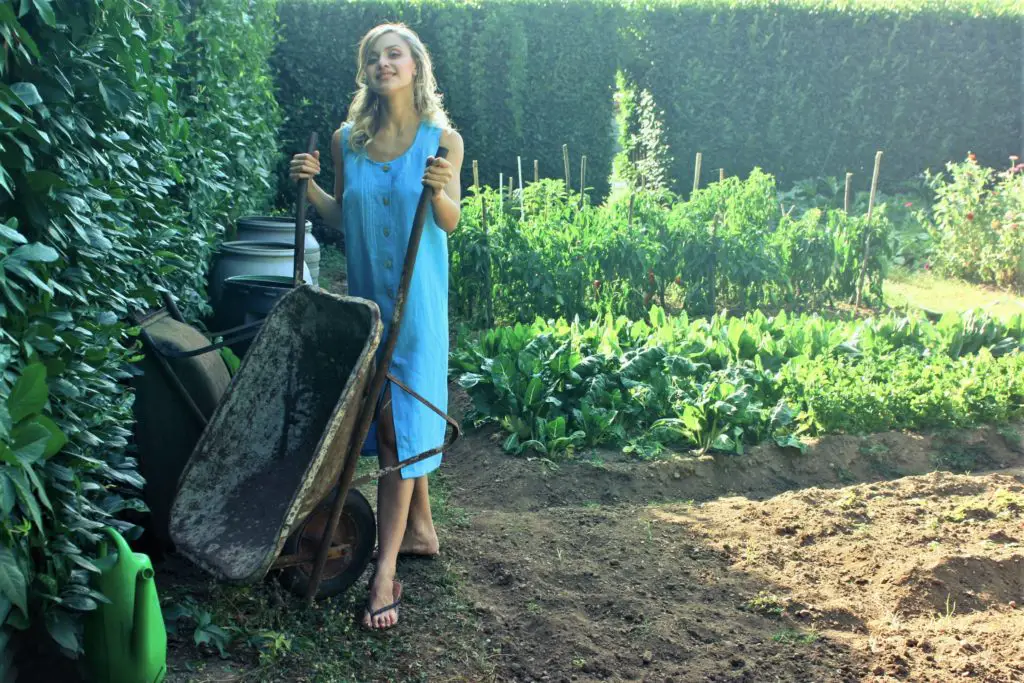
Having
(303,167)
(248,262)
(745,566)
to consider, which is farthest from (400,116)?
(248,262)

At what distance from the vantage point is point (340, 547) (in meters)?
3.00

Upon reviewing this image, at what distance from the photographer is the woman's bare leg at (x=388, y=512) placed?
117 inches

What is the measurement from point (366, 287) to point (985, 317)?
4589mm

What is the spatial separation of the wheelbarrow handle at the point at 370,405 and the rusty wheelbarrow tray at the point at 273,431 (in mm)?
26

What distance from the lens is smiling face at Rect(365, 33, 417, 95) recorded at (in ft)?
9.82

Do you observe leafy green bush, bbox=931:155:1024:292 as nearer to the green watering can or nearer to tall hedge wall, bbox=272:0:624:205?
tall hedge wall, bbox=272:0:624:205

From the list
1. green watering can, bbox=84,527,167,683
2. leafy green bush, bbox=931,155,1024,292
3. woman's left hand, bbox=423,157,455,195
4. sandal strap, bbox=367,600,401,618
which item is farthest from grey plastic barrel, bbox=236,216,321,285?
leafy green bush, bbox=931,155,1024,292

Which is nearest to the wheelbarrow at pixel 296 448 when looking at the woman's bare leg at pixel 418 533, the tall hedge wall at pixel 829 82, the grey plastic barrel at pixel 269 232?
the woman's bare leg at pixel 418 533

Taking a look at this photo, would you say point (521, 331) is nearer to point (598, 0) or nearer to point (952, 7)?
point (598, 0)

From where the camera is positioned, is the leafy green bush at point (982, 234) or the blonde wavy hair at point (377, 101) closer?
the blonde wavy hair at point (377, 101)

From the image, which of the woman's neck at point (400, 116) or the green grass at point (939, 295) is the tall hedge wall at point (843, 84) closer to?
the green grass at point (939, 295)

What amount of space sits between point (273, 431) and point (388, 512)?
0.46m

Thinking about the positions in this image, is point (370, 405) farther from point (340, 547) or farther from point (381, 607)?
point (381, 607)

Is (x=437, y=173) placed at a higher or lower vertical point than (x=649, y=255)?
higher
